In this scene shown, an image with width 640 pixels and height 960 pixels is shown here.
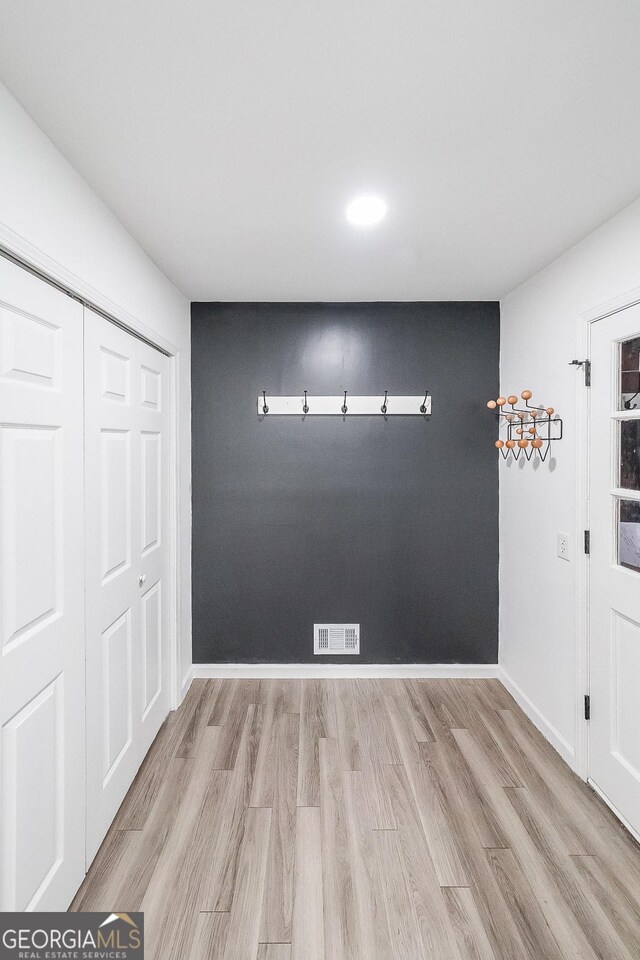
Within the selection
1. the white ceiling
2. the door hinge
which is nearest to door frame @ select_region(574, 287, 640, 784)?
the door hinge

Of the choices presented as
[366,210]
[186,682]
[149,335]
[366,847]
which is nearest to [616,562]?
[366,847]

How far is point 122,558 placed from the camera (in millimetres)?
2219

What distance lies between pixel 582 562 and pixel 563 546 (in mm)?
178

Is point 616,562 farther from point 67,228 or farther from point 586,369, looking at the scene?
point 67,228

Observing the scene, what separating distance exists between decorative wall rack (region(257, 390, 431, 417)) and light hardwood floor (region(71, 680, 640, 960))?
1.86m

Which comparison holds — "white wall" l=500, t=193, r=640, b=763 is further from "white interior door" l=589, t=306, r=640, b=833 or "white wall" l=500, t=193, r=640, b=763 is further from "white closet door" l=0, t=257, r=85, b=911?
"white closet door" l=0, t=257, r=85, b=911

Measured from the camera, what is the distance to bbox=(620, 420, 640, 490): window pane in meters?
2.05

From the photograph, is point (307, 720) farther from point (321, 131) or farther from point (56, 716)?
point (321, 131)

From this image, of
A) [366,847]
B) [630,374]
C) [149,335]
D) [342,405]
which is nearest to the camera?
[366,847]

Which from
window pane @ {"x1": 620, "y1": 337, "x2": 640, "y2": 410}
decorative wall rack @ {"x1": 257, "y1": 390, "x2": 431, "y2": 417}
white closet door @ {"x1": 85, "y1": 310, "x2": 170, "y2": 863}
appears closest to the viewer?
white closet door @ {"x1": 85, "y1": 310, "x2": 170, "y2": 863}

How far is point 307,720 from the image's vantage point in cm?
291

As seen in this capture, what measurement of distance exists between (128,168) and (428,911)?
2.65 m

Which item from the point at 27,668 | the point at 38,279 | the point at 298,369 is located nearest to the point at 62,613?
the point at 27,668

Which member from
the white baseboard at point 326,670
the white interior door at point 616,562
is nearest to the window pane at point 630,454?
the white interior door at point 616,562
